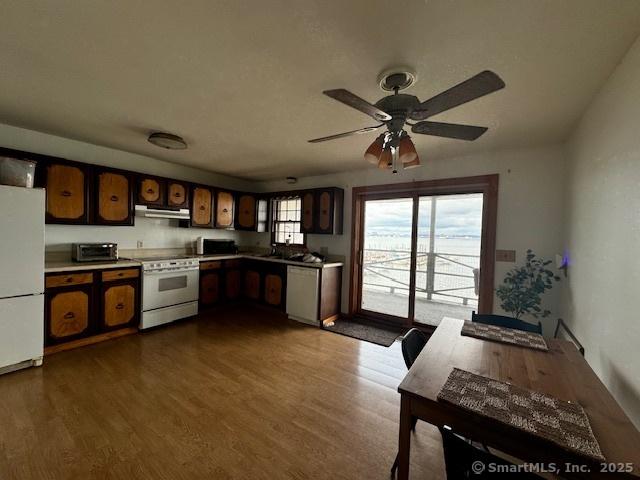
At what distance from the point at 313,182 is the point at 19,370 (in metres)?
4.17

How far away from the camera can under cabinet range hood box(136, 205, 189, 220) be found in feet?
12.0

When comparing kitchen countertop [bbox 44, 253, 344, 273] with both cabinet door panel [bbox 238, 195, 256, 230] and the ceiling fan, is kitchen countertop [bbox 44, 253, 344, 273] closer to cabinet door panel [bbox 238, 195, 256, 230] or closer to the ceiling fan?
cabinet door panel [bbox 238, 195, 256, 230]

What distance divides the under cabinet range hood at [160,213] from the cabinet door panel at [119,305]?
1.01 metres

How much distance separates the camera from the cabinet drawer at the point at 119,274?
3127 mm

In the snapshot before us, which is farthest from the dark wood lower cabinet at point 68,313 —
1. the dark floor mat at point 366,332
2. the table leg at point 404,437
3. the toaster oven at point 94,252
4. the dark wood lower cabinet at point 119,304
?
the table leg at point 404,437

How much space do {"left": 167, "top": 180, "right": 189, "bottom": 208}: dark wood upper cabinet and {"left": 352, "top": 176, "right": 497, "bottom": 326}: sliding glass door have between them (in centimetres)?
273

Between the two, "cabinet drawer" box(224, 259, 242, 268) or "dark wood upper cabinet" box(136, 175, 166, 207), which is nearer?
"dark wood upper cabinet" box(136, 175, 166, 207)

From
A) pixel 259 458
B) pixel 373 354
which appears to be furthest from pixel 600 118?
pixel 259 458

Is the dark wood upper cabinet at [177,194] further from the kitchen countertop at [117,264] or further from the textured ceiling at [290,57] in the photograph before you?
the textured ceiling at [290,57]

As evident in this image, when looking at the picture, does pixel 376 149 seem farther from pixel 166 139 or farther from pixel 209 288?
pixel 209 288

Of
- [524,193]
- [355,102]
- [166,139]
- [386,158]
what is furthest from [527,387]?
[166,139]

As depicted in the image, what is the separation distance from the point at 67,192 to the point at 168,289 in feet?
5.29

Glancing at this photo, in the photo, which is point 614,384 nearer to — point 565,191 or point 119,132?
point 565,191

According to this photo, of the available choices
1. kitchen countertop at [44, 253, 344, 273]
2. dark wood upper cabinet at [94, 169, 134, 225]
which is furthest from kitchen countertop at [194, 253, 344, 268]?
dark wood upper cabinet at [94, 169, 134, 225]
